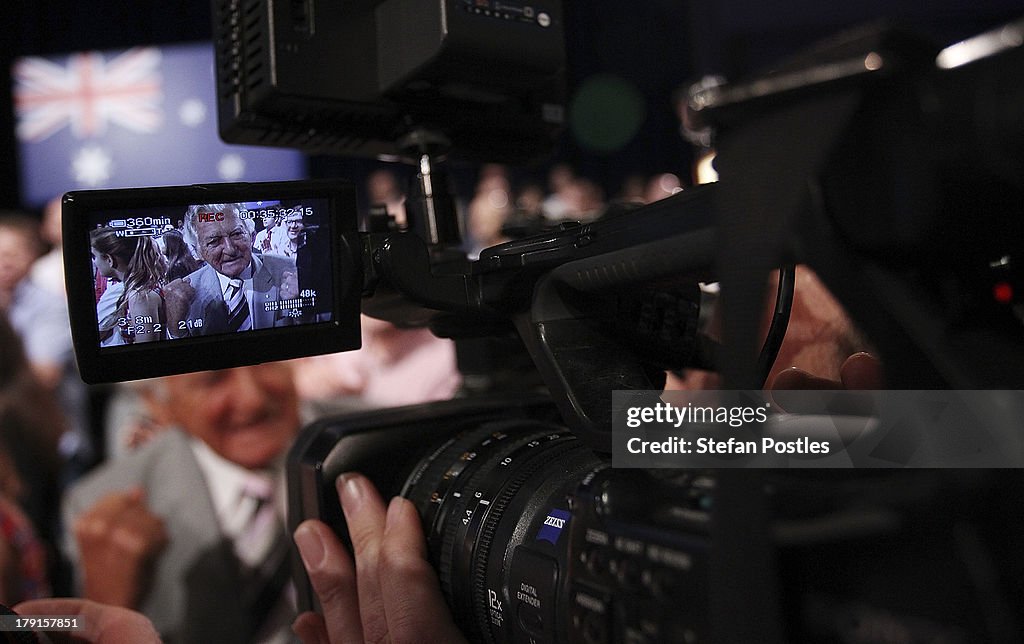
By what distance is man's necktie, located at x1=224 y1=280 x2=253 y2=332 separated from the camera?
55 cm

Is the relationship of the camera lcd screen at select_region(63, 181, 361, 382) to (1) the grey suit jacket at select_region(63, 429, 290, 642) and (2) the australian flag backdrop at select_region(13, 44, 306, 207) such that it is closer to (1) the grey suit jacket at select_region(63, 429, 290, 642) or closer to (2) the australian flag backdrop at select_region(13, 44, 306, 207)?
(1) the grey suit jacket at select_region(63, 429, 290, 642)

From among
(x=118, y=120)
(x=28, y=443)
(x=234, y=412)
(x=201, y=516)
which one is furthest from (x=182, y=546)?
(x=118, y=120)

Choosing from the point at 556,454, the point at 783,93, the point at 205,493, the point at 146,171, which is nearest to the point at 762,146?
the point at 783,93

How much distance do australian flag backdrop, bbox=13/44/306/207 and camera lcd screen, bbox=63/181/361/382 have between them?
171 centimetres

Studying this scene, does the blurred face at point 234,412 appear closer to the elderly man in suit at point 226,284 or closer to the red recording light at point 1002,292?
the elderly man in suit at point 226,284

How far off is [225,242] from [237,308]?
0.04 metres

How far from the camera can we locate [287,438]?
4.51 feet

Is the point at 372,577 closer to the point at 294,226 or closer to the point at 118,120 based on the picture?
the point at 294,226

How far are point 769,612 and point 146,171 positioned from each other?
2.29m

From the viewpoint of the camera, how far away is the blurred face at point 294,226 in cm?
56

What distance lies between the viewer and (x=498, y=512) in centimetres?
56

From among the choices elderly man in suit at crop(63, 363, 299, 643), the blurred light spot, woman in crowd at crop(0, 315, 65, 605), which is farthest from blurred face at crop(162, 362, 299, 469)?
the blurred light spot

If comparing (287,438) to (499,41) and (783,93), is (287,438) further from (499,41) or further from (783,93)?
(783,93)

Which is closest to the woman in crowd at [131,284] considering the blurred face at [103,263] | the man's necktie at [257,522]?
the blurred face at [103,263]
